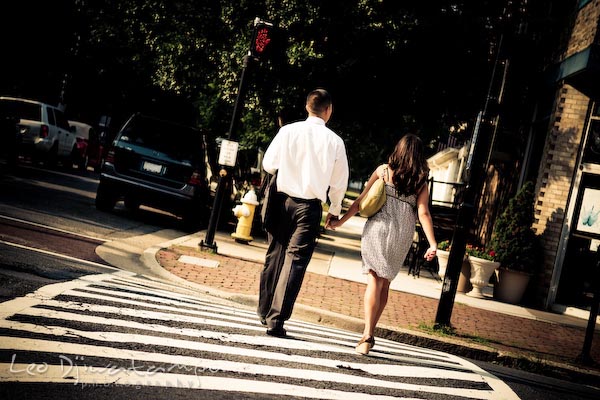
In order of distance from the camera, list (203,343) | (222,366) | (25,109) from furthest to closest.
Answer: (25,109) → (203,343) → (222,366)

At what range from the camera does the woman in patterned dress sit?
544cm

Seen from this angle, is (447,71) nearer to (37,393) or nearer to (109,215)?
(109,215)

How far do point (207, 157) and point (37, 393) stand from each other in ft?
34.1

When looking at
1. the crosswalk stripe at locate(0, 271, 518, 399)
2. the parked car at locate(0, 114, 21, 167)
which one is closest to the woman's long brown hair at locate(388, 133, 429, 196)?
the crosswalk stripe at locate(0, 271, 518, 399)

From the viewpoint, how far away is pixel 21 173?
17.1 metres

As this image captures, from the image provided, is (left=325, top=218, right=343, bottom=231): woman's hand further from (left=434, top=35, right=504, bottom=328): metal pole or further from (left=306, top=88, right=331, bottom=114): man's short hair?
(left=434, top=35, right=504, bottom=328): metal pole

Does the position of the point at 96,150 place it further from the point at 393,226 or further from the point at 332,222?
the point at 393,226

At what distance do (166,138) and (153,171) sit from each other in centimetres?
79

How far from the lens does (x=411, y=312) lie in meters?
8.57

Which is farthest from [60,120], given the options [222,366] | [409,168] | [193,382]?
[193,382]

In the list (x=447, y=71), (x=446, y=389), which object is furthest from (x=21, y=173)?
(x=446, y=389)

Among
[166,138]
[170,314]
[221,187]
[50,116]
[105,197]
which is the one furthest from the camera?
[50,116]

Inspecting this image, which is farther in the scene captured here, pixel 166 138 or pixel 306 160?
pixel 166 138

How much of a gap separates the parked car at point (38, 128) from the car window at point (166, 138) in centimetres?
773
